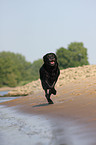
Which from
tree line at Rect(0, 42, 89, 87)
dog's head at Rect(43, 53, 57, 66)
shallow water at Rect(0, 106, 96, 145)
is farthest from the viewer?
tree line at Rect(0, 42, 89, 87)

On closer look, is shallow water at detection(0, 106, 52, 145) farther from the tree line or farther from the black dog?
the tree line

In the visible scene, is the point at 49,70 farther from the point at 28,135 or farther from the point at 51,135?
the point at 51,135

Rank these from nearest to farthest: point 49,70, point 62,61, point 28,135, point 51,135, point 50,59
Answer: point 51,135, point 28,135, point 50,59, point 49,70, point 62,61

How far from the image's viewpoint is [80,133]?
5.14 m

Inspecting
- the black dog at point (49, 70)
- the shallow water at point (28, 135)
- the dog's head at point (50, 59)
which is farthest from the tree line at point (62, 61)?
the shallow water at point (28, 135)

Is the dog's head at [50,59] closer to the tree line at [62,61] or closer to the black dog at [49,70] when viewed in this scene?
the black dog at [49,70]

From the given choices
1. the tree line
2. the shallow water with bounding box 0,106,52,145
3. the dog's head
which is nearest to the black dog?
the dog's head

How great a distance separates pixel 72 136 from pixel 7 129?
191 centimetres

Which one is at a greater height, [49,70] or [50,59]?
[50,59]

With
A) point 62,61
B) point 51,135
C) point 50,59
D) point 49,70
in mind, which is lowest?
point 51,135

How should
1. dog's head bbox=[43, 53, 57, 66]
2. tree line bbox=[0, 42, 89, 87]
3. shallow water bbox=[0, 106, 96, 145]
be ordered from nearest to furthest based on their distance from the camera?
shallow water bbox=[0, 106, 96, 145] < dog's head bbox=[43, 53, 57, 66] < tree line bbox=[0, 42, 89, 87]

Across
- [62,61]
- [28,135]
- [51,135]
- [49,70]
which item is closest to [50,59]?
[49,70]

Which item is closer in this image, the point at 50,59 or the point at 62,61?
the point at 50,59

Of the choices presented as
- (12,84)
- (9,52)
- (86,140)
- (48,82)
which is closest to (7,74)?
(12,84)
